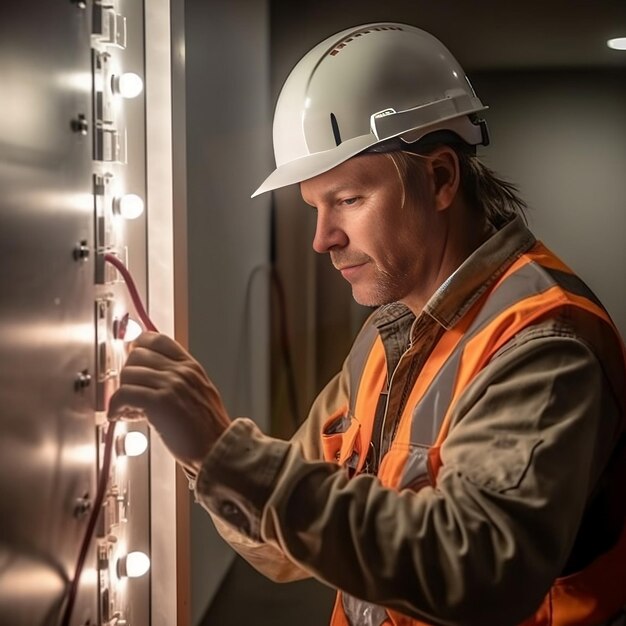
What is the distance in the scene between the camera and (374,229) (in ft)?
3.48

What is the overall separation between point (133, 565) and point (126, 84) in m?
0.64

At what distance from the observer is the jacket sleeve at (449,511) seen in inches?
30.3

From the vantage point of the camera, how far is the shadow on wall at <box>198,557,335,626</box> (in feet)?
6.93

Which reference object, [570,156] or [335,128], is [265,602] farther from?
[335,128]

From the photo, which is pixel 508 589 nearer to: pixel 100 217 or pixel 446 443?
pixel 446 443

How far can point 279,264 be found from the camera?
8.23 feet

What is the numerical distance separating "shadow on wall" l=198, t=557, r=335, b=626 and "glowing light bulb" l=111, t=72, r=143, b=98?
141cm

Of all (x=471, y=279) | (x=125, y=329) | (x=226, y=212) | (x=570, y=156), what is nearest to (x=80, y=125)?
(x=125, y=329)

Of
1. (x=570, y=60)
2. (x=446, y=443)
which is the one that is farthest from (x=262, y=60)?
(x=446, y=443)

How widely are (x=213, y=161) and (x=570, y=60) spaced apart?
0.83 meters

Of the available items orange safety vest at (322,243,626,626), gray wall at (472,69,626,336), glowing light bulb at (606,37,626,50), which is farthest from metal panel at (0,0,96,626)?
glowing light bulb at (606,37,626,50)

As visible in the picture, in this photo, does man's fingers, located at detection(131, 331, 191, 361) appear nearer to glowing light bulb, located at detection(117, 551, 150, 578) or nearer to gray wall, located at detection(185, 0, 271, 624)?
glowing light bulb, located at detection(117, 551, 150, 578)

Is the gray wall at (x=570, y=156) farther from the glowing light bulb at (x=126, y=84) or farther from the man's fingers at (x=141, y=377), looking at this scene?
the man's fingers at (x=141, y=377)

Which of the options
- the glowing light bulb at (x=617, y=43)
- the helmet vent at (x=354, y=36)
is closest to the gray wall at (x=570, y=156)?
the glowing light bulb at (x=617, y=43)
